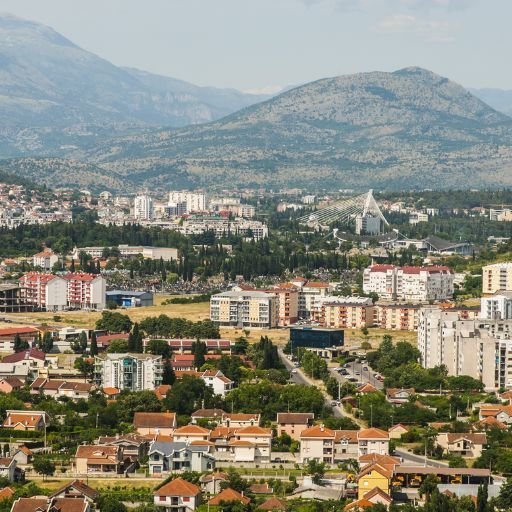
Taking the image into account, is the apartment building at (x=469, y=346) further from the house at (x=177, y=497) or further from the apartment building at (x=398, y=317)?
the house at (x=177, y=497)

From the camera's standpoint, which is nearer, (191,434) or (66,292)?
(191,434)

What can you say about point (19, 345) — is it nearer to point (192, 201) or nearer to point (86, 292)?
point (86, 292)

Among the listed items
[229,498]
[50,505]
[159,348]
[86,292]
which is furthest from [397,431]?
[86,292]


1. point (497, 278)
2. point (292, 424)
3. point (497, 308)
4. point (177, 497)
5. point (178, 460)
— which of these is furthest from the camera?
point (497, 278)

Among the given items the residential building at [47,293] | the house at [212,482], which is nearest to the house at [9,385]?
the house at [212,482]

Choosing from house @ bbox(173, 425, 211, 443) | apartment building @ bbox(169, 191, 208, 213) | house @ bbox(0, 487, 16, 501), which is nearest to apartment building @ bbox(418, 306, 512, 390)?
house @ bbox(173, 425, 211, 443)
